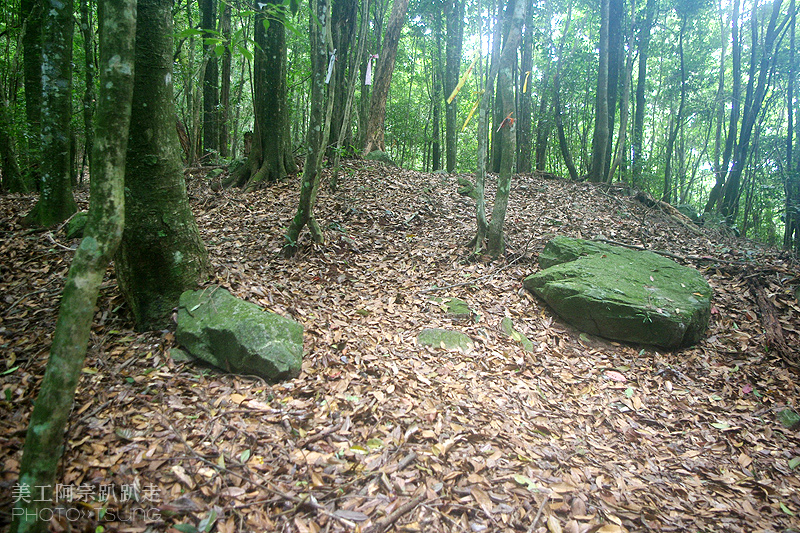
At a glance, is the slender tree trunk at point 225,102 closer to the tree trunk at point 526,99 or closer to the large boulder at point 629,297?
the tree trunk at point 526,99

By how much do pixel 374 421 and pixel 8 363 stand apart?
9.05 feet

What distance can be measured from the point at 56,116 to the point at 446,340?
5709 mm

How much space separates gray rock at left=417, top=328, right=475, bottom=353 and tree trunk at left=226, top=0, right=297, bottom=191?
15.9ft

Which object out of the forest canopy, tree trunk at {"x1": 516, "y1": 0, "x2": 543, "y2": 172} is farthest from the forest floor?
tree trunk at {"x1": 516, "y1": 0, "x2": 543, "y2": 172}

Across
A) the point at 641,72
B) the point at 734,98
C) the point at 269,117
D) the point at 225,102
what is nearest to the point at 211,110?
the point at 225,102

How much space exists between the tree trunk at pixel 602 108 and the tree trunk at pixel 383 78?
531 centimetres

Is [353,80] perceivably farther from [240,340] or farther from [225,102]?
[225,102]

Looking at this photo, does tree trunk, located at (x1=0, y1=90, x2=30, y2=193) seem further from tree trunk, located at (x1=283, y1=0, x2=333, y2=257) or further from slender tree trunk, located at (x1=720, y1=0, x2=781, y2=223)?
slender tree trunk, located at (x1=720, y1=0, x2=781, y2=223)

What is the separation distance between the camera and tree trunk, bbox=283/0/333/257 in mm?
4910

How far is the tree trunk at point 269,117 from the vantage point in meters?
7.26

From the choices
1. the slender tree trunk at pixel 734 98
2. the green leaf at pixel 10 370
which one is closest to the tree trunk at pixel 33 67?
the green leaf at pixel 10 370

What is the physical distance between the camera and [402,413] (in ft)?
10.3

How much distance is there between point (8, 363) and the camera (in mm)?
2967

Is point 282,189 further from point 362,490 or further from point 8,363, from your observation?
point 362,490
